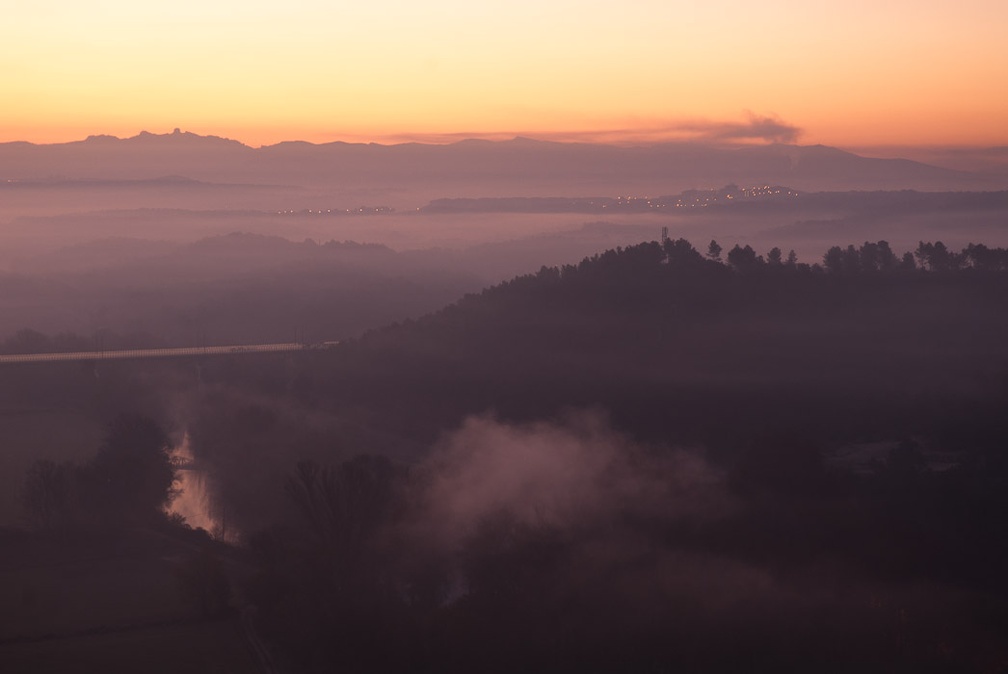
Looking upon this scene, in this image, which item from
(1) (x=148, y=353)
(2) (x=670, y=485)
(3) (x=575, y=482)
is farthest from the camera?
(1) (x=148, y=353)

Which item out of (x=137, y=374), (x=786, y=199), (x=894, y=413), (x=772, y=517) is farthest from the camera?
(x=786, y=199)

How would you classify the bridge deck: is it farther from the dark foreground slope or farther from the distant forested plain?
the dark foreground slope

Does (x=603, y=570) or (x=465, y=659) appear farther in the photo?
(x=603, y=570)

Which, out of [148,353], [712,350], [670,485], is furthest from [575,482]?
[148,353]

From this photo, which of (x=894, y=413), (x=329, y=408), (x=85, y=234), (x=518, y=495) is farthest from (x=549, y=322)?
(x=85, y=234)

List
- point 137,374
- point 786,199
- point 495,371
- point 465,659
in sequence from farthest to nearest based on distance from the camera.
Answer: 1. point 786,199
2. point 137,374
3. point 495,371
4. point 465,659

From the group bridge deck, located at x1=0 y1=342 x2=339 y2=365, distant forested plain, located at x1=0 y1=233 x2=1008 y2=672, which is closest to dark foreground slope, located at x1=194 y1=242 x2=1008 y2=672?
distant forested plain, located at x1=0 y1=233 x2=1008 y2=672

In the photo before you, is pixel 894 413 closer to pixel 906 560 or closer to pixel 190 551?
pixel 906 560

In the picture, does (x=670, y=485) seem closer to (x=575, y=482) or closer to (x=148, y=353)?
(x=575, y=482)

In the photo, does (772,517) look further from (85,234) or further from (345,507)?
(85,234)
